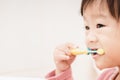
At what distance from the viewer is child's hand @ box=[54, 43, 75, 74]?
0.62m

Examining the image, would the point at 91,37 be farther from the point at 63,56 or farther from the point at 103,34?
the point at 63,56

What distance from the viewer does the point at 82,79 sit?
3.61 feet

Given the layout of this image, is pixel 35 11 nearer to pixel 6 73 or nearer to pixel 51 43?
pixel 51 43

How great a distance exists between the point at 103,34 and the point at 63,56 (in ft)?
0.49

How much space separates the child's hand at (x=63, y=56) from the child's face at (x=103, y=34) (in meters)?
0.11

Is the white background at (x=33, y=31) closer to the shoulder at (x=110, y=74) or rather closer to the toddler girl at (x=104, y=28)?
the shoulder at (x=110, y=74)

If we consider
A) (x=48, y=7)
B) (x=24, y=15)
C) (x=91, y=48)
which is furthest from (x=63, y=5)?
(x=91, y=48)

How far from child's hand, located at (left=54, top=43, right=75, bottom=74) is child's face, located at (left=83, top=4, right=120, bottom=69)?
4.2 inches

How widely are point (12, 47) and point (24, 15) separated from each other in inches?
5.3

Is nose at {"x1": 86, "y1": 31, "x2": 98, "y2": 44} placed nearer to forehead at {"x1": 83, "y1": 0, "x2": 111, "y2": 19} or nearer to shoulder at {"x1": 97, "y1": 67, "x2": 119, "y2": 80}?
forehead at {"x1": 83, "y1": 0, "x2": 111, "y2": 19}

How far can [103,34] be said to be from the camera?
1.66 ft

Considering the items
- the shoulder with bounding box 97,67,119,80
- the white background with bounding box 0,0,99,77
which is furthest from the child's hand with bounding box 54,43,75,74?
the white background with bounding box 0,0,99,77

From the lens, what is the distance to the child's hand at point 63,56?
622 millimetres

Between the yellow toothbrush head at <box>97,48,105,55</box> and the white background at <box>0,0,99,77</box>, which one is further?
the white background at <box>0,0,99,77</box>
